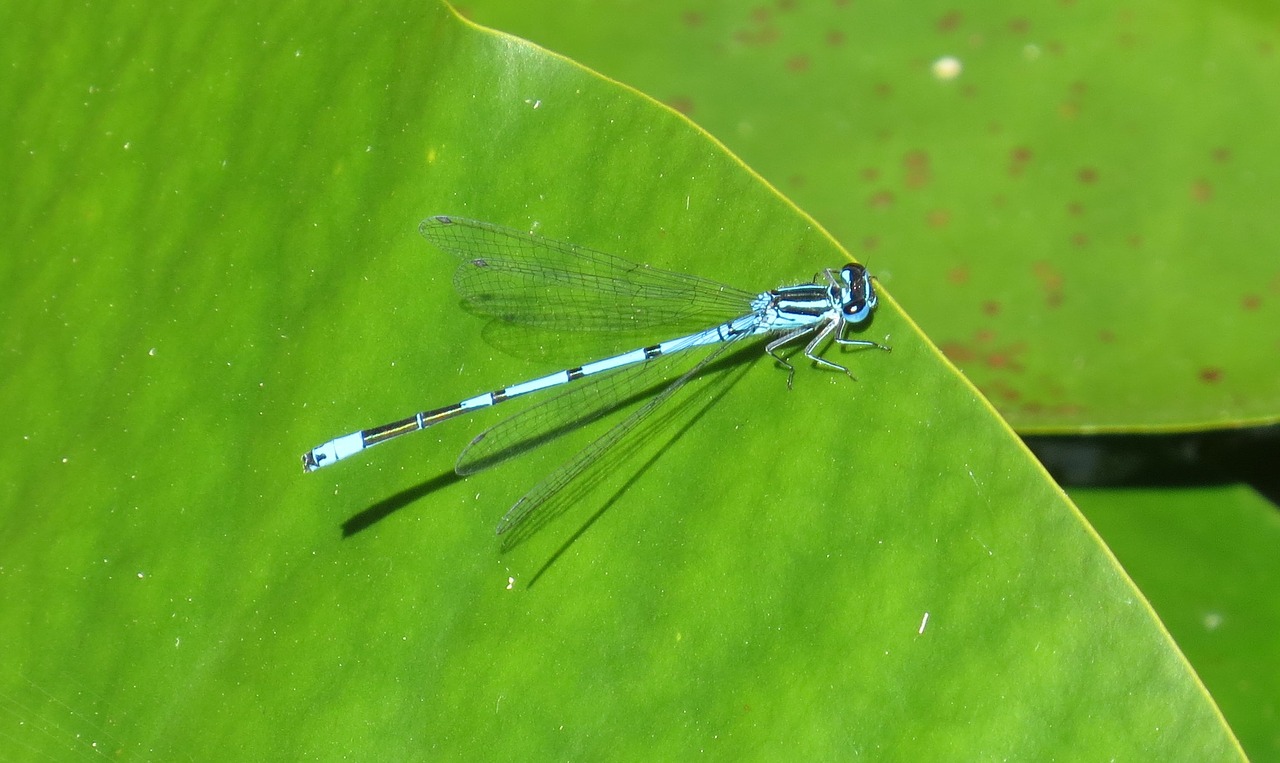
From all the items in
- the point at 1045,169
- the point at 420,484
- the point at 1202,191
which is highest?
the point at 1045,169

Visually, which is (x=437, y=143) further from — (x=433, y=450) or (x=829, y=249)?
(x=829, y=249)

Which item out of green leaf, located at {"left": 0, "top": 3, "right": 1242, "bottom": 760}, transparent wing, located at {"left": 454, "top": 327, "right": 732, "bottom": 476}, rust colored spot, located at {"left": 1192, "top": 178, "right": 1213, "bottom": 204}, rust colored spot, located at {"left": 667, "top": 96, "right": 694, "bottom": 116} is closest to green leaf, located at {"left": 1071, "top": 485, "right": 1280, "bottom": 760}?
rust colored spot, located at {"left": 1192, "top": 178, "right": 1213, "bottom": 204}

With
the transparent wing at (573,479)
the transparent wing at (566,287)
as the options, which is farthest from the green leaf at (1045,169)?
the transparent wing at (573,479)

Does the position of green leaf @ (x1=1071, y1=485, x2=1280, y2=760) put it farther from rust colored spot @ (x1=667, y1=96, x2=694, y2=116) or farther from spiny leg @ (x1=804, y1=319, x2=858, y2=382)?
rust colored spot @ (x1=667, y1=96, x2=694, y2=116)

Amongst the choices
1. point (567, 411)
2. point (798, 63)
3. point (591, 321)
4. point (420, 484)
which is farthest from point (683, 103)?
point (420, 484)

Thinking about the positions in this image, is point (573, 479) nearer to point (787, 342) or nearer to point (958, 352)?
point (787, 342)

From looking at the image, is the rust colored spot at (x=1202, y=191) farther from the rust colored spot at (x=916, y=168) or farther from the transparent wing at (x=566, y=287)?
the transparent wing at (x=566, y=287)
